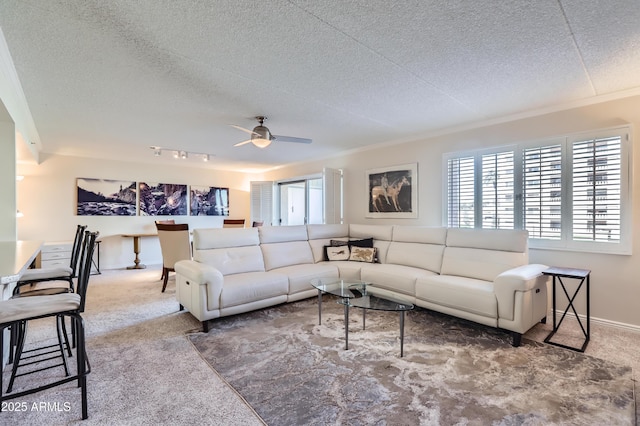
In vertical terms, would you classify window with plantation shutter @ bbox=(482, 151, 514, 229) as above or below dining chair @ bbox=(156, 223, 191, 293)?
above

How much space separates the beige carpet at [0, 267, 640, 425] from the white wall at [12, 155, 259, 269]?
301cm

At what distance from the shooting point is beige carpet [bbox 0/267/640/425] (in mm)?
1721

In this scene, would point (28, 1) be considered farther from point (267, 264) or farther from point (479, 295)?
point (479, 295)

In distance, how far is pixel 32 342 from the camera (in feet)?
8.77

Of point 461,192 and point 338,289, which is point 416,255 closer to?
point 461,192

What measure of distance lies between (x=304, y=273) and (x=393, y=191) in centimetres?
221

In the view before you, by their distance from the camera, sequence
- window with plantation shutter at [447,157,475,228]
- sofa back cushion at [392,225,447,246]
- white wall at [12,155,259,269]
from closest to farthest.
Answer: sofa back cushion at [392,225,447,246]
window with plantation shutter at [447,157,475,228]
white wall at [12,155,259,269]

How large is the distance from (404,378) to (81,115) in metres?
4.50

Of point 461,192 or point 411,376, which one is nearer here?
point 411,376

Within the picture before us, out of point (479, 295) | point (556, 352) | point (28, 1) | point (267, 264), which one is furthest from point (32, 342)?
point (556, 352)

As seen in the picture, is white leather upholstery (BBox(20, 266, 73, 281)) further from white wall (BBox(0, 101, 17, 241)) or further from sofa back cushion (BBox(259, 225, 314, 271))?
sofa back cushion (BBox(259, 225, 314, 271))

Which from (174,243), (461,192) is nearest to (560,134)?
(461,192)

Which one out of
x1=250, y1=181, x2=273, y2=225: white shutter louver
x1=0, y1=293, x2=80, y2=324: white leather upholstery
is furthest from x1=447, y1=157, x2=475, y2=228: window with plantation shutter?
x1=250, y1=181, x2=273, y2=225: white shutter louver

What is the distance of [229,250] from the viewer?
146 inches
